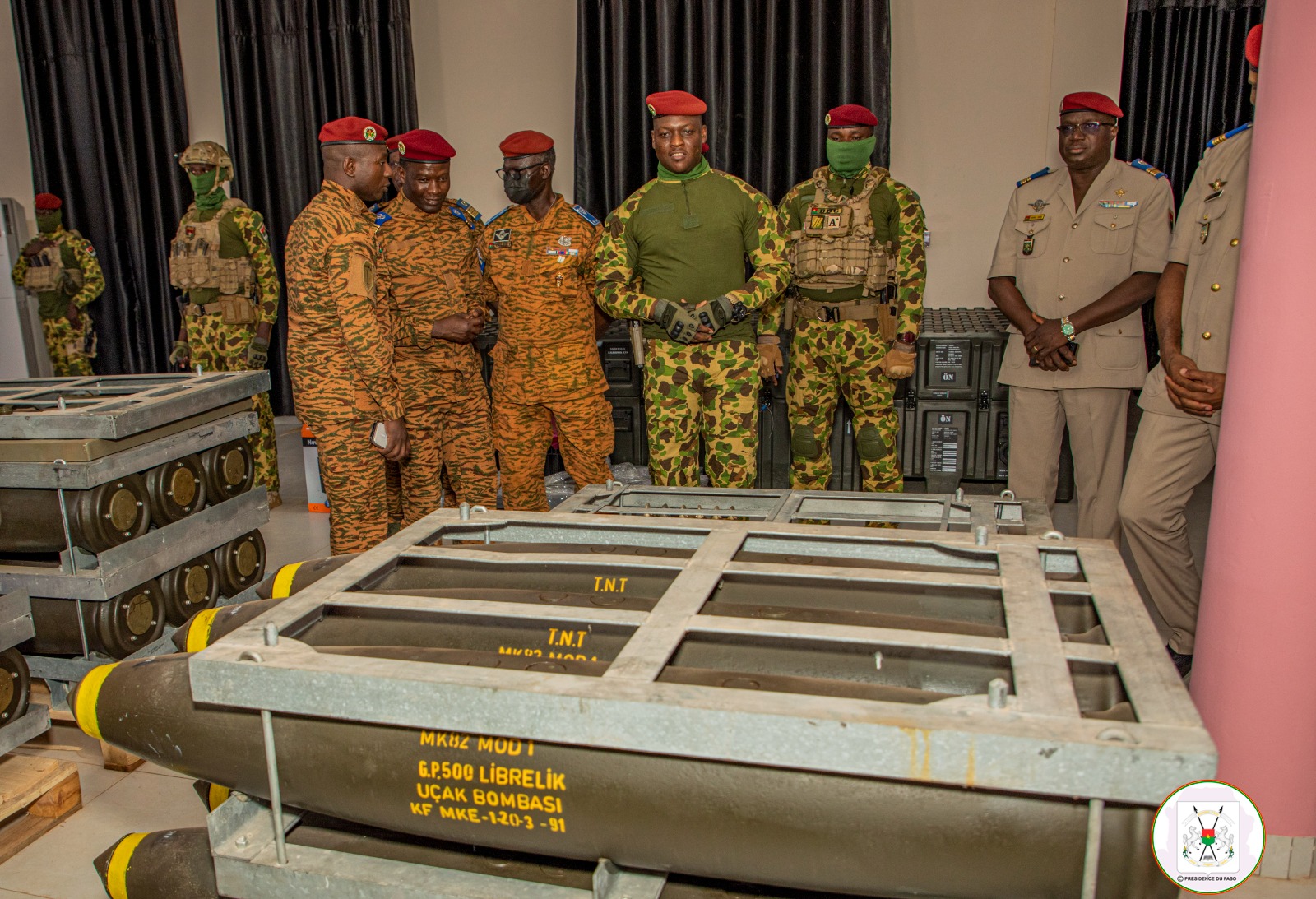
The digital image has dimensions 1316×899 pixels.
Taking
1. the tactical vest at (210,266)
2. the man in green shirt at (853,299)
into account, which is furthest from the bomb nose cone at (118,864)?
the tactical vest at (210,266)

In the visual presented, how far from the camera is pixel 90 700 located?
155cm

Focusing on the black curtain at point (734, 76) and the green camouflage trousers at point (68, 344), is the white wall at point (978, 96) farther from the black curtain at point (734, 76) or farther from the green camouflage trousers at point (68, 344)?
the green camouflage trousers at point (68, 344)

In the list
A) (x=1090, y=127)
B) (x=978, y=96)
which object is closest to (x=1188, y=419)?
(x=1090, y=127)

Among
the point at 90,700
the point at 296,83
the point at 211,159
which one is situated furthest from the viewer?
the point at 296,83

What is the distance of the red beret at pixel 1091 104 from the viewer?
3.13 m

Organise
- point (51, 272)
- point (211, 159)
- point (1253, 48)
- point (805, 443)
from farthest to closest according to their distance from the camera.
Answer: point (51, 272) < point (211, 159) < point (805, 443) < point (1253, 48)

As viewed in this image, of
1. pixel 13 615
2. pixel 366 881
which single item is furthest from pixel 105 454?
pixel 366 881

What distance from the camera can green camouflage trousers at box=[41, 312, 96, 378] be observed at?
6484mm

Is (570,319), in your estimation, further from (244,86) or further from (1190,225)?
(244,86)

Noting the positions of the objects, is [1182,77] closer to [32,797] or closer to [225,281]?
[225,281]

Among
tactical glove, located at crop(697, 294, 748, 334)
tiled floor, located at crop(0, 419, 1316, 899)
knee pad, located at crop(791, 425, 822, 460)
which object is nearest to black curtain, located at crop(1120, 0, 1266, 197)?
knee pad, located at crop(791, 425, 822, 460)

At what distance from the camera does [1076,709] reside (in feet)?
3.37

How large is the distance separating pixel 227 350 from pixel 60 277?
97.8 inches

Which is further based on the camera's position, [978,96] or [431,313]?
[978,96]
